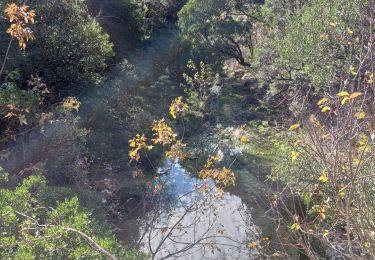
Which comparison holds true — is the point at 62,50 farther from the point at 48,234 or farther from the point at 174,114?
the point at 48,234

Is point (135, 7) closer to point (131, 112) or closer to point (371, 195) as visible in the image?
point (131, 112)

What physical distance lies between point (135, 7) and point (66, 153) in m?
9.33

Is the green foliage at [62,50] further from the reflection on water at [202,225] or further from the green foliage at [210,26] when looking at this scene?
the green foliage at [210,26]

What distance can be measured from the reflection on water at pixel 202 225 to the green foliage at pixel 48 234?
2267 millimetres

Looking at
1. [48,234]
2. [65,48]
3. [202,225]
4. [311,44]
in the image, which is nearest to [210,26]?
[311,44]

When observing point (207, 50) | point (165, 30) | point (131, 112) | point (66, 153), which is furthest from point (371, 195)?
point (165, 30)

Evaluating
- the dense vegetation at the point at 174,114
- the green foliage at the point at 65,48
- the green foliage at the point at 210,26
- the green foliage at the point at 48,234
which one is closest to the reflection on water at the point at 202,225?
the dense vegetation at the point at 174,114

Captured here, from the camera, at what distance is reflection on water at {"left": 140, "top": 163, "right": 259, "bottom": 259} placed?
8039 mm

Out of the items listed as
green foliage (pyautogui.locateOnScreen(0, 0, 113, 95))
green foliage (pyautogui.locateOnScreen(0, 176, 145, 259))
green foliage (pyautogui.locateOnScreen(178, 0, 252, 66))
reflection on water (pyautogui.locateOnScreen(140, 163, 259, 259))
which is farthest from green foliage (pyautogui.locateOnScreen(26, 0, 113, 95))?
green foliage (pyautogui.locateOnScreen(178, 0, 252, 66))

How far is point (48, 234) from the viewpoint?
A: 15.5ft

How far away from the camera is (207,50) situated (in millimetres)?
17828

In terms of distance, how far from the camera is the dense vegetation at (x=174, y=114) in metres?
4.41

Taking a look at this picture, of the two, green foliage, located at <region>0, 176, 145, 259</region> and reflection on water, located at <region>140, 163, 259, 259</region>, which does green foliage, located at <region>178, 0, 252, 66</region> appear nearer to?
reflection on water, located at <region>140, 163, 259, 259</region>

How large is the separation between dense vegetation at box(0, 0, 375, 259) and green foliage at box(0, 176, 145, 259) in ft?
0.06
